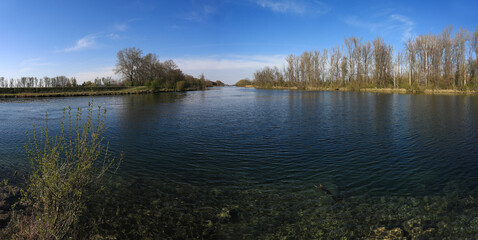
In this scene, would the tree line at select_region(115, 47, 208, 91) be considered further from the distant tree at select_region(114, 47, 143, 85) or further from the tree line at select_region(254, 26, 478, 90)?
the tree line at select_region(254, 26, 478, 90)

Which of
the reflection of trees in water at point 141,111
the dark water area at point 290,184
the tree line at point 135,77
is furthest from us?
the tree line at point 135,77

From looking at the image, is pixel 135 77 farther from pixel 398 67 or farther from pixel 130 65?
pixel 398 67

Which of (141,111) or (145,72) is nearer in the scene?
(141,111)

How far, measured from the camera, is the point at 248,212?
5.69 metres

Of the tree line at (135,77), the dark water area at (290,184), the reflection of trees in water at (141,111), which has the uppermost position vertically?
the tree line at (135,77)

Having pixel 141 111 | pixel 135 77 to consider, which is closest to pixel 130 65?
pixel 135 77

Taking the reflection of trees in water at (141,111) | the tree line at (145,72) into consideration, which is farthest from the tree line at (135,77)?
the reflection of trees in water at (141,111)

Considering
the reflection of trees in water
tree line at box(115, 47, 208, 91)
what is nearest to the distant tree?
tree line at box(115, 47, 208, 91)

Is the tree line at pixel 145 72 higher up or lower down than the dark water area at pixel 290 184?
higher up

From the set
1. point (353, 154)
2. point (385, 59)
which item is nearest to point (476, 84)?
point (385, 59)

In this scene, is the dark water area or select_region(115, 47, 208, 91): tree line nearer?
the dark water area

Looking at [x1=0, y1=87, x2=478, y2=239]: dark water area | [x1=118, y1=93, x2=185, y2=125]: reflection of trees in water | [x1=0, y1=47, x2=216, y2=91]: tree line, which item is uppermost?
[x1=0, y1=47, x2=216, y2=91]: tree line

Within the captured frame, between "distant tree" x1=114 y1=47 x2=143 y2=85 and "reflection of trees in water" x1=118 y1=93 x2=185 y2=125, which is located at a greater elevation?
"distant tree" x1=114 y1=47 x2=143 y2=85

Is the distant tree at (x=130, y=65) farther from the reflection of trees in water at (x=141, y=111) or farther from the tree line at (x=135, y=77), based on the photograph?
the reflection of trees in water at (x=141, y=111)
